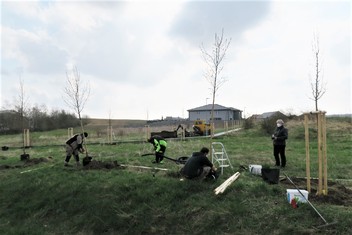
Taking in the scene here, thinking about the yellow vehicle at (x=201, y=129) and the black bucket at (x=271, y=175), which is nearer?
the black bucket at (x=271, y=175)

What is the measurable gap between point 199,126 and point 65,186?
2487 centimetres

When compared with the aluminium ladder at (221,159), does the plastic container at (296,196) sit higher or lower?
lower

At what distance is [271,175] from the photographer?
8008 millimetres

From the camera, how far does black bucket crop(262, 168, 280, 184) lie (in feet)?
25.9

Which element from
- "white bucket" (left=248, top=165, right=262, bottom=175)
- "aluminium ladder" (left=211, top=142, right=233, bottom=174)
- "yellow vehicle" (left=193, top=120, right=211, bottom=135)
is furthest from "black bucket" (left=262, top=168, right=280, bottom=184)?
"yellow vehicle" (left=193, top=120, right=211, bottom=135)

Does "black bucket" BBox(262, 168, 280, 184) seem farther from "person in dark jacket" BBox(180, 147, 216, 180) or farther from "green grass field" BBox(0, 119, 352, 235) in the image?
"person in dark jacket" BBox(180, 147, 216, 180)

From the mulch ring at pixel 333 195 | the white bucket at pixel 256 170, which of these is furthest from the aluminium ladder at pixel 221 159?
the mulch ring at pixel 333 195

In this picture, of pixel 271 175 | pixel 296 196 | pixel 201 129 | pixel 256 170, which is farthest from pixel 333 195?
pixel 201 129

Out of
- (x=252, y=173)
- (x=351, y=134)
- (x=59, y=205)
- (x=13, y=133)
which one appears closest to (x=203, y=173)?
(x=252, y=173)

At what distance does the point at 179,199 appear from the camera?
7543 mm

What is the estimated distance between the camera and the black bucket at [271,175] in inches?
311

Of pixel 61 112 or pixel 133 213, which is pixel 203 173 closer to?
pixel 133 213

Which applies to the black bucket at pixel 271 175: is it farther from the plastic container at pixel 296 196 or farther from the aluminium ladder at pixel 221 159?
the plastic container at pixel 296 196

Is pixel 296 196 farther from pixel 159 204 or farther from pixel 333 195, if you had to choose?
pixel 159 204
